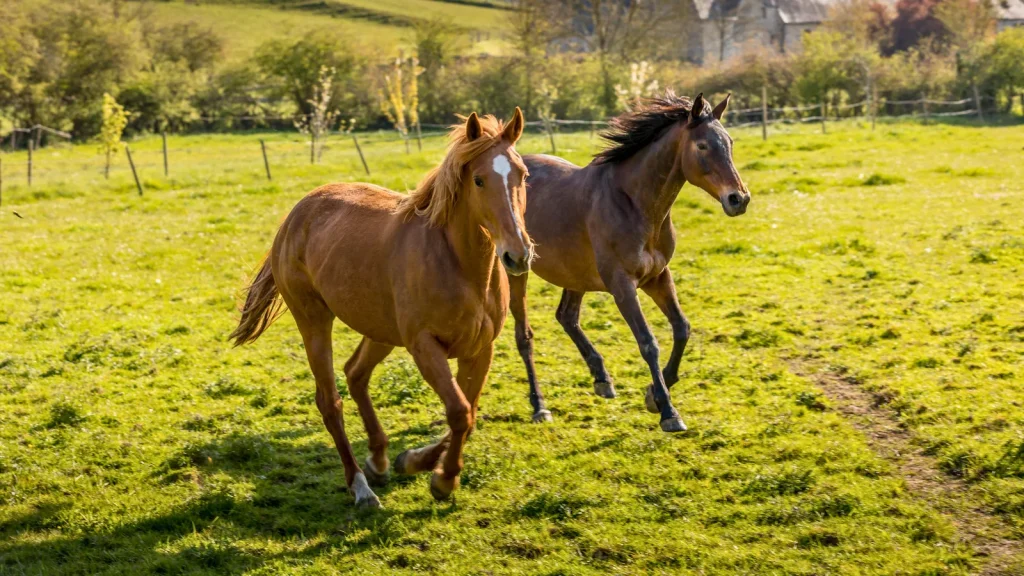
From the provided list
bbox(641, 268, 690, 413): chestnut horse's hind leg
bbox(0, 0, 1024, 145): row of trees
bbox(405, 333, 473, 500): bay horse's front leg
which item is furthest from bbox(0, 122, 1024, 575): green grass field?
bbox(0, 0, 1024, 145): row of trees

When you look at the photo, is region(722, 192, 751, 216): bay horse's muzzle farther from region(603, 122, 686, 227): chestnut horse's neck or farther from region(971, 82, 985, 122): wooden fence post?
region(971, 82, 985, 122): wooden fence post

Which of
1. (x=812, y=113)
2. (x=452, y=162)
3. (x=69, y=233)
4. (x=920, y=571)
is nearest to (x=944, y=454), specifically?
(x=920, y=571)

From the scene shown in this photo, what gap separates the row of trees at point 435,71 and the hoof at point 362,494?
2960 cm

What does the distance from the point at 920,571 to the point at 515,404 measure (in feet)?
13.2

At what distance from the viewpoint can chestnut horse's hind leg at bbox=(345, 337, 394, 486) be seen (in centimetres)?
645

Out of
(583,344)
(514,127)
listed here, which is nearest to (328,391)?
(514,127)

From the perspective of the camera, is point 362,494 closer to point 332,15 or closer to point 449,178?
point 449,178

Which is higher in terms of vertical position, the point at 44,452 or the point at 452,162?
the point at 452,162

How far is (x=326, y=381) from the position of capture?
6512 millimetres

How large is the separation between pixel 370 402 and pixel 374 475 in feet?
1.68

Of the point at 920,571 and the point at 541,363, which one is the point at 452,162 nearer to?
the point at 920,571

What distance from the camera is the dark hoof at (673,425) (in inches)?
269

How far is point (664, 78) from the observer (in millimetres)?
42906

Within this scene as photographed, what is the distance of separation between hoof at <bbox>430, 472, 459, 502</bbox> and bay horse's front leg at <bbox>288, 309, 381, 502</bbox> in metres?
0.46
